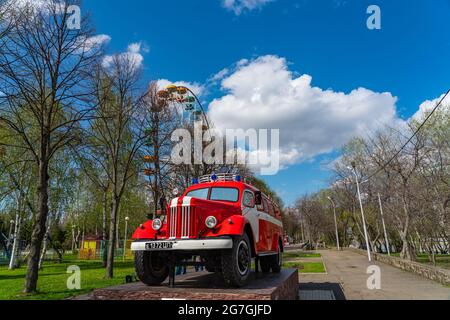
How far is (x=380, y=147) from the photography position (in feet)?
80.0

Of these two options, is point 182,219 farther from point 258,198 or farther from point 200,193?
point 258,198

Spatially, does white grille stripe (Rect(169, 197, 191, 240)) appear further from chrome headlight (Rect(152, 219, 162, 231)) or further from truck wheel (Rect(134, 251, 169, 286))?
truck wheel (Rect(134, 251, 169, 286))

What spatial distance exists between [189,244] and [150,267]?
148 centimetres

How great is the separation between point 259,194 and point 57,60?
978cm

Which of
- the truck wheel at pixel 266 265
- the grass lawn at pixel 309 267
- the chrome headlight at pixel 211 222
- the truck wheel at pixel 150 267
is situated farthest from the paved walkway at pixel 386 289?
the chrome headlight at pixel 211 222

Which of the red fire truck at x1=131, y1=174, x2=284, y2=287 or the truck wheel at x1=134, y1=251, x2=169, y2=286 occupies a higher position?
the red fire truck at x1=131, y1=174, x2=284, y2=287

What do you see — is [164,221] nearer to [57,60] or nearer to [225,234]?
[225,234]

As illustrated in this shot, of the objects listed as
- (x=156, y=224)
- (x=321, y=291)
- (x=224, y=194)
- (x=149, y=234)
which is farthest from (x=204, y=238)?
(x=321, y=291)

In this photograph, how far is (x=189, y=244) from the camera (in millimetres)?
5734

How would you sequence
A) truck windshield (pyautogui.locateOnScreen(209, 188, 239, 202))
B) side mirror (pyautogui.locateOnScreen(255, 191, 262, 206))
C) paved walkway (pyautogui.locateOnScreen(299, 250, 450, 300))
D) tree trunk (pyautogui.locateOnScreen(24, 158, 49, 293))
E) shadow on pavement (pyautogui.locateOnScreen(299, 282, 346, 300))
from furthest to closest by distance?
1. paved walkway (pyautogui.locateOnScreen(299, 250, 450, 300))
2. shadow on pavement (pyautogui.locateOnScreen(299, 282, 346, 300))
3. tree trunk (pyautogui.locateOnScreen(24, 158, 49, 293))
4. side mirror (pyautogui.locateOnScreen(255, 191, 262, 206))
5. truck windshield (pyautogui.locateOnScreen(209, 188, 239, 202))

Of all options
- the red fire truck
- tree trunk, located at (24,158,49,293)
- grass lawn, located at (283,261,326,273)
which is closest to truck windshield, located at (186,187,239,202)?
the red fire truck

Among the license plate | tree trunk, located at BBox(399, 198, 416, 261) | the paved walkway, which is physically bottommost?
the paved walkway

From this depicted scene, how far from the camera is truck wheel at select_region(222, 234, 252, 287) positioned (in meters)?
5.71

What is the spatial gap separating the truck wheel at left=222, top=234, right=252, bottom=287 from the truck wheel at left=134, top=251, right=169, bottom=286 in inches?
70.0
